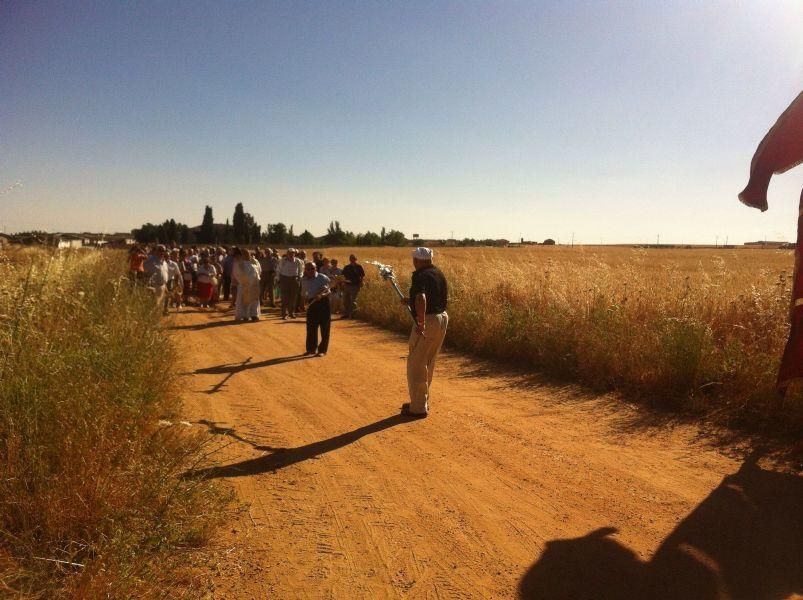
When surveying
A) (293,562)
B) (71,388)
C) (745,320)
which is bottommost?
(293,562)

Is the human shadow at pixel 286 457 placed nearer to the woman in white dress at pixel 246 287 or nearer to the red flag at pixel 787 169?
the red flag at pixel 787 169

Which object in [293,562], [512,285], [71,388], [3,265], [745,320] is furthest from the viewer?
[512,285]

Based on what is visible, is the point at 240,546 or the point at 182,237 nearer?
the point at 240,546

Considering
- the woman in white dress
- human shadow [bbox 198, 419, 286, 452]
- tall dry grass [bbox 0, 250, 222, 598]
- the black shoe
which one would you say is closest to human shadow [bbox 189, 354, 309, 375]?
human shadow [bbox 198, 419, 286, 452]

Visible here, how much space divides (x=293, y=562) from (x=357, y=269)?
13.1 meters

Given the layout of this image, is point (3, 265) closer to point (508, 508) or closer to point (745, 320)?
point (508, 508)

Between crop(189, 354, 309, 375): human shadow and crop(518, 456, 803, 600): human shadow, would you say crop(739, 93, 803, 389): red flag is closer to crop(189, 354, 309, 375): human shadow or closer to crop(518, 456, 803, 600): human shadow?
crop(518, 456, 803, 600): human shadow

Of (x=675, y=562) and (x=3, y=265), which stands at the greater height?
(x=3, y=265)

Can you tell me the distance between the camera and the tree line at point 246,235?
3110 inches

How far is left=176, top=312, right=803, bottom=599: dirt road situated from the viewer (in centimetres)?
328

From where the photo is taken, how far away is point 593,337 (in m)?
8.26

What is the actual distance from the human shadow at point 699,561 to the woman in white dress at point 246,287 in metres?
11.8

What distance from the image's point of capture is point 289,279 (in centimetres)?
1554

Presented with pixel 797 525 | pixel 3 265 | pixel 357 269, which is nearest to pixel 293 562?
pixel 797 525
